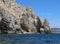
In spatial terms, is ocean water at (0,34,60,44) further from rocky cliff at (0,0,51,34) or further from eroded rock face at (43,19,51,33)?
eroded rock face at (43,19,51,33)

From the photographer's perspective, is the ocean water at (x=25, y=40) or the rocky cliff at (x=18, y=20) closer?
the ocean water at (x=25, y=40)

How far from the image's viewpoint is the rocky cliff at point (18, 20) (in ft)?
375

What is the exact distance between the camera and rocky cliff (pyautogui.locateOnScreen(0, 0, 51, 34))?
114188mm

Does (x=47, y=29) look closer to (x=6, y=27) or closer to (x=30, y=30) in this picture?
(x=30, y=30)

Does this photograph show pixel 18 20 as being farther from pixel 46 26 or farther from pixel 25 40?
pixel 25 40

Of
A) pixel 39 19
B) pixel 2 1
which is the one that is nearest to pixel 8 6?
pixel 2 1

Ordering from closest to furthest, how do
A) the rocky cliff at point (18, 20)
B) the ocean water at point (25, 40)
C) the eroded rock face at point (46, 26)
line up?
the ocean water at point (25, 40), the rocky cliff at point (18, 20), the eroded rock face at point (46, 26)

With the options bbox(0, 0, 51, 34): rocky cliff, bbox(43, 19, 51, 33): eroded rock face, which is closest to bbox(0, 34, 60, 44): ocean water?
bbox(0, 0, 51, 34): rocky cliff

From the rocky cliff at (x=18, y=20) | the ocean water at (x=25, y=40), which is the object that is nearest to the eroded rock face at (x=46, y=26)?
the rocky cliff at (x=18, y=20)

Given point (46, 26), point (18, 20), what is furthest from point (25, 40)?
point (46, 26)

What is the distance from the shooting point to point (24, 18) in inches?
5226

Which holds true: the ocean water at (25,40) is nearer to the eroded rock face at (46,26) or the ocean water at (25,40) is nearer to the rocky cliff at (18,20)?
the rocky cliff at (18,20)

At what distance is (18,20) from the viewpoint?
13312 centimetres

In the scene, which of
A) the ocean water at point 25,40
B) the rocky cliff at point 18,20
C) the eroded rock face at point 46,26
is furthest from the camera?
the eroded rock face at point 46,26
